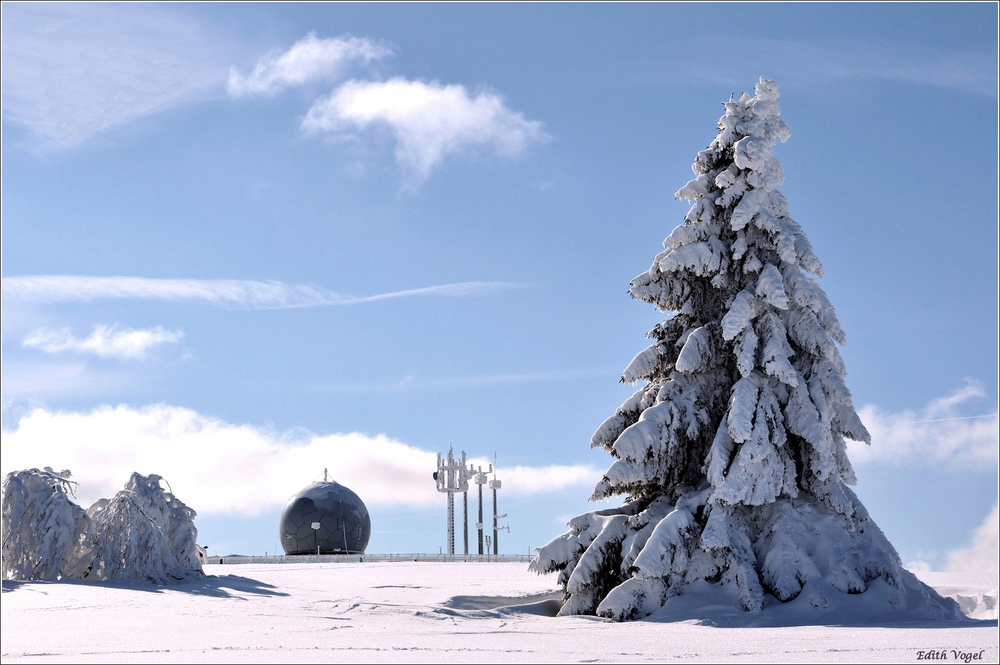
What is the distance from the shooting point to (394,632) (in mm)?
11773

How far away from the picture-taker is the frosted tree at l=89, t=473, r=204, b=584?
2084 centimetres

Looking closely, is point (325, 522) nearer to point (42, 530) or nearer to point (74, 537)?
point (74, 537)

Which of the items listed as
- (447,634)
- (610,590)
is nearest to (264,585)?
(610,590)

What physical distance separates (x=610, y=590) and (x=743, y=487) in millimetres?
3001

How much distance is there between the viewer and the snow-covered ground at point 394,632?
9.55 meters

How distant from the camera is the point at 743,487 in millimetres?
15680

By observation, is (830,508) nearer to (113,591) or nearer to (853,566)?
(853,566)

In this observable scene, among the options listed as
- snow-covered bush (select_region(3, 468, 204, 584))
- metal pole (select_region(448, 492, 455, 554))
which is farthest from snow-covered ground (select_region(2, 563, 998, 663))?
metal pole (select_region(448, 492, 455, 554))

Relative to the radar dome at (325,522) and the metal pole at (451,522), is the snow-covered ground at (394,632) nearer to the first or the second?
the radar dome at (325,522)

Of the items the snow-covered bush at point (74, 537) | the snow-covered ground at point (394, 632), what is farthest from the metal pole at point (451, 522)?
the snow-covered ground at point (394, 632)

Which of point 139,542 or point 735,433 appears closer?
point 735,433
